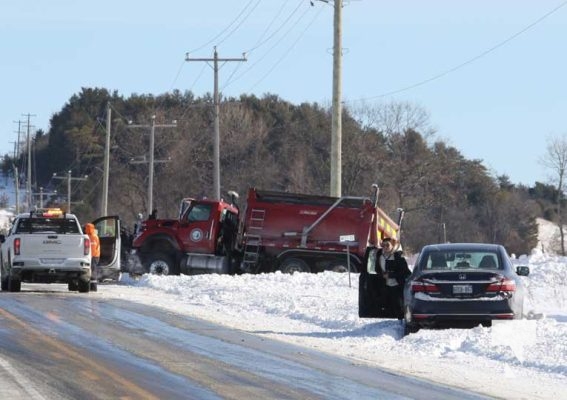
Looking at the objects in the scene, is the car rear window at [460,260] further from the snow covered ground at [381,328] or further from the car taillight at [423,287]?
the snow covered ground at [381,328]

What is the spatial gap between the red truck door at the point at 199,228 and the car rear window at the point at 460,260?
18.7m

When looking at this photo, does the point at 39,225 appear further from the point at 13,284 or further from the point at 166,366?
the point at 166,366

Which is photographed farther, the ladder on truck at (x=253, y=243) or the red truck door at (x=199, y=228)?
the red truck door at (x=199, y=228)

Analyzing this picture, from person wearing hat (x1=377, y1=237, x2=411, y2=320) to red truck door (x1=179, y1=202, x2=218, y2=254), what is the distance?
1778cm

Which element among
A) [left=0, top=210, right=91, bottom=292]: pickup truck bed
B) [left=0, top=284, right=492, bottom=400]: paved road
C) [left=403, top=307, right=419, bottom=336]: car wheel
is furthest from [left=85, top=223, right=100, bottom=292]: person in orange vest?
[left=403, top=307, right=419, bottom=336]: car wheel

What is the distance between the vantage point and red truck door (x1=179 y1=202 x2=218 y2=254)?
124 feet

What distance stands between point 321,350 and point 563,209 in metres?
74.1

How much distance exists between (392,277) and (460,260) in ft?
4.31

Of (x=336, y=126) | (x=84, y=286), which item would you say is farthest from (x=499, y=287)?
(x=336, y=126)

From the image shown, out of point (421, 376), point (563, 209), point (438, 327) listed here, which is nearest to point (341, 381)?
point (421, 376)

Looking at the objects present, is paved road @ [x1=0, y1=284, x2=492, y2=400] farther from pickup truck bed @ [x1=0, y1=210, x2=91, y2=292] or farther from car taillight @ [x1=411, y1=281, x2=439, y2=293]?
pickup truck bed @ [x1=0, y1=210, x2=91, y2=292]

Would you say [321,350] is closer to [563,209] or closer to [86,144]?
[563,209]

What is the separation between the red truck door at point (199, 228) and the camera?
124ft

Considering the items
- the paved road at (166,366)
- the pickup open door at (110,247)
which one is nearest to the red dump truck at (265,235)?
the pickup open door at (110,247)
